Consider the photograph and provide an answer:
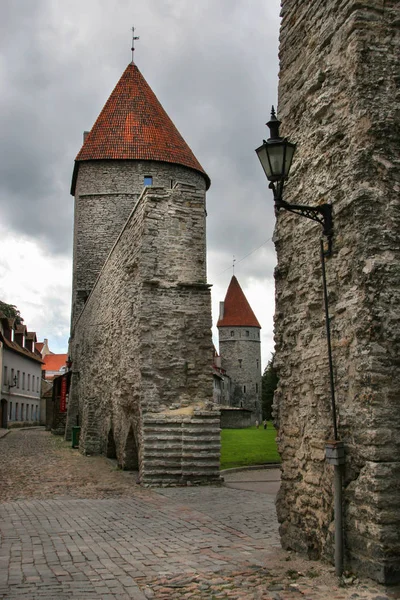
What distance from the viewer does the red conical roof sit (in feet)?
221

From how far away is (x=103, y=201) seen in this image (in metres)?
31.8

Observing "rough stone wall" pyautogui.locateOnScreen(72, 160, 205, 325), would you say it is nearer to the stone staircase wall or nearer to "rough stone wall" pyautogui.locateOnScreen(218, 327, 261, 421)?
the stone staircase wall

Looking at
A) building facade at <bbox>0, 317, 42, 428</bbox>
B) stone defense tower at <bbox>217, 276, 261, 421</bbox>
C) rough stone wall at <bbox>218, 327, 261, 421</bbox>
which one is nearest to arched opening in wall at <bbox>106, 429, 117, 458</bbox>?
building facade at <bbox>0, 317, 42, 428</bbox>

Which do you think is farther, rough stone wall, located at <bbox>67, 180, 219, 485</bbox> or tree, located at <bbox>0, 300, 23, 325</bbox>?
tree, located at <bbox>0, 300, 23, 325</bbox>

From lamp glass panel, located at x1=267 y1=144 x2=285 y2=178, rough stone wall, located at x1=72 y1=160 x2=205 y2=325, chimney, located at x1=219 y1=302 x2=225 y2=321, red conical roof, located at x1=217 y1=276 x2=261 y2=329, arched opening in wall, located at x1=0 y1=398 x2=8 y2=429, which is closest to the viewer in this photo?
lamp glass panel, located at x1=267 y1=144 x2=285 y2=178

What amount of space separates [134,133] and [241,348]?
Result: 38077 mm

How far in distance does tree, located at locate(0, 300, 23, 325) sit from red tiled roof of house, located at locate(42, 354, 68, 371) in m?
41.6

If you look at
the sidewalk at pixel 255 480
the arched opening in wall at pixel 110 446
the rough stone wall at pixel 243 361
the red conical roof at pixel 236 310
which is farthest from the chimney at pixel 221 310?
the sidewalk at pixel 255 480

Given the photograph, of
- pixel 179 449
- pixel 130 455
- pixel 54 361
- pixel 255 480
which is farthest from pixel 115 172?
pixel 54 361

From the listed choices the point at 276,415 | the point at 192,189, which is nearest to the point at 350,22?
the point at 276,415

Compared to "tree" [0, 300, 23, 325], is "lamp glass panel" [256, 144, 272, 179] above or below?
below

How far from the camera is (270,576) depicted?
487 cm

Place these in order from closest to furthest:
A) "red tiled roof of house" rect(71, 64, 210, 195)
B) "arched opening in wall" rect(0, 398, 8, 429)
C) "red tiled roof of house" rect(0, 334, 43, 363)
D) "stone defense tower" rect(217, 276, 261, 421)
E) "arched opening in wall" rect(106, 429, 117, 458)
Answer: "arched opening in wall" rect(106, 429, 117, 458), "red tiled roof of house" rect(71, 64, 210, 195), "red tiled roof of house" rect(0, 334, 43, 363), "arched opening in wall" rect(0, 398, 8, 429), "stone defense tower" rect(217, 276, 261, 421)

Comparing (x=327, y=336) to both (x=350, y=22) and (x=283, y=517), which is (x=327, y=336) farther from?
(x=350, y=22)
